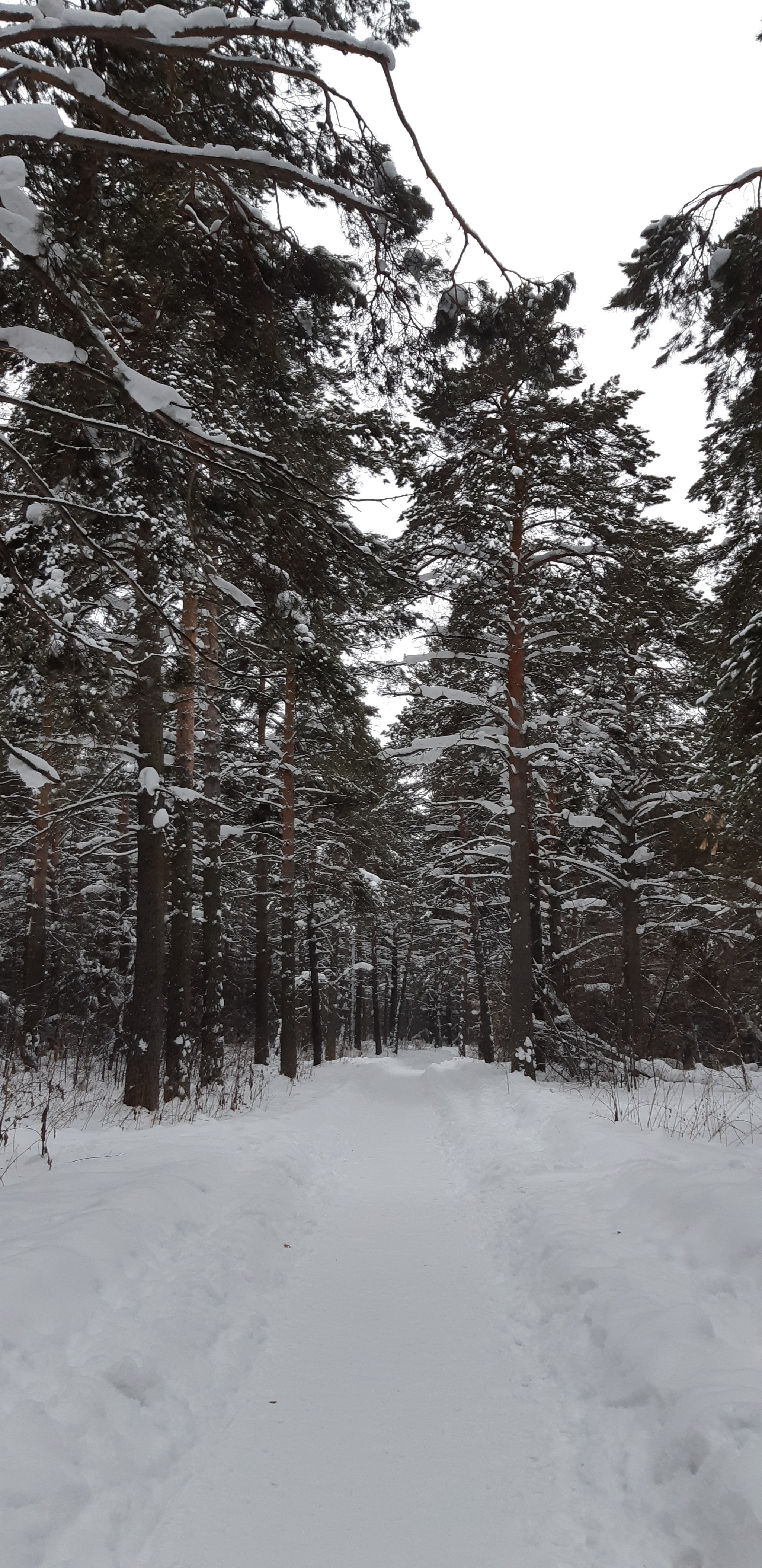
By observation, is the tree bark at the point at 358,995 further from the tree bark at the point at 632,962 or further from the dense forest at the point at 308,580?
the tree bark at the point at 632,962

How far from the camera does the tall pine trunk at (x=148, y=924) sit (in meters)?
9.49

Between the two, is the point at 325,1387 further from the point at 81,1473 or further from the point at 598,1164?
the point at 598,1164

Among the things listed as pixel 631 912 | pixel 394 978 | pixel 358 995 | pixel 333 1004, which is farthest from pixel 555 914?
pixel 358 995

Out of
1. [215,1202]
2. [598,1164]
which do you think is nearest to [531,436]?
[598,1164]

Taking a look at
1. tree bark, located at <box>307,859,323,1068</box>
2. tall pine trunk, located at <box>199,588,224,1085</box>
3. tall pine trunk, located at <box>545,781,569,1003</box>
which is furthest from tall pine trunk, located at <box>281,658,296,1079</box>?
tall pine trunk, located at <box>545,781,569,1003</box>

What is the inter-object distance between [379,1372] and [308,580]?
5134 mm

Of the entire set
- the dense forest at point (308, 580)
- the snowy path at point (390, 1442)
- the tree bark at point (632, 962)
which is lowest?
the snowy path at point (390, 1442)

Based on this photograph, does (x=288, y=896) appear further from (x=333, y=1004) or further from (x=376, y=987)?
(x=376, y=987)

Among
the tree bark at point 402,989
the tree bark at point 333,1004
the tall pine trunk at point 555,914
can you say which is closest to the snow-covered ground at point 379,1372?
the tall pine trunk at point 555,914

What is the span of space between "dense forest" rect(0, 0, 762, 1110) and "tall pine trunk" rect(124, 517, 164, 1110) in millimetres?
41

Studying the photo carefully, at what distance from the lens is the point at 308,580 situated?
6.05m

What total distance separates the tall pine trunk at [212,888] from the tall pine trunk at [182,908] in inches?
19.5

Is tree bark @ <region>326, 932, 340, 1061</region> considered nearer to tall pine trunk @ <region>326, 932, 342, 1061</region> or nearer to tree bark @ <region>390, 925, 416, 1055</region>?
tall pine trunk @ <region>326, 932, 342, 1061</region>

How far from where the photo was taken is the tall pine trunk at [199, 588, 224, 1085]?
44.0 feet
